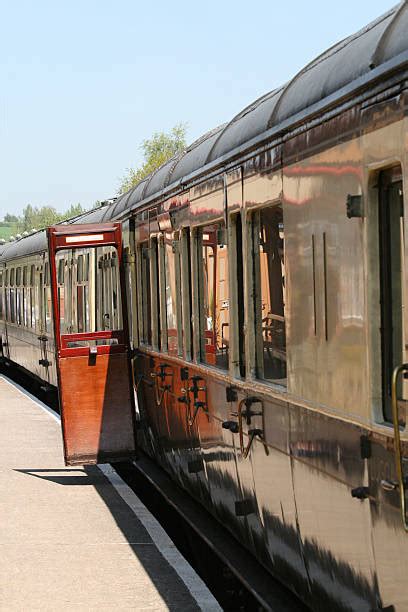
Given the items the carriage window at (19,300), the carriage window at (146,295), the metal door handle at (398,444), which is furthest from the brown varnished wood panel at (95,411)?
the carriage window at (19,300)

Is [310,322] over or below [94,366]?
over

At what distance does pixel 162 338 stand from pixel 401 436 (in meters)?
7.16

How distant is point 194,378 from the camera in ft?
33.1

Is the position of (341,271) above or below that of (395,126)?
below

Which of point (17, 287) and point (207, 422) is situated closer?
point (207, 422)

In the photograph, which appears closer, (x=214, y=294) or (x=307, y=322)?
(x=307, y=322)

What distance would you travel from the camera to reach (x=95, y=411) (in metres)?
13.5

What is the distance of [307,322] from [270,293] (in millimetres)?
1017

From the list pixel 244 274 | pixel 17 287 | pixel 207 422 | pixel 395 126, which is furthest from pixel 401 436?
pixel 17 287

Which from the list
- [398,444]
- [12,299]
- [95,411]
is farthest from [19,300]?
[398,444]

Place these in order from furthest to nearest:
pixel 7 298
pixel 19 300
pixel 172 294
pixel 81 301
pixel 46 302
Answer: pixel 7 298, pixel 19 300, pixel 46 302, pixel 81 301, pixel 172 294

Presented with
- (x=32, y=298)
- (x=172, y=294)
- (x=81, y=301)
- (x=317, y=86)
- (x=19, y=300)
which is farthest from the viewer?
(x=19, y=300)

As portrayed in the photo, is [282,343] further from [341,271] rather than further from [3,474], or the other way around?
[3,474]

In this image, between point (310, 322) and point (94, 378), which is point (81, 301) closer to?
point (94, 378)
